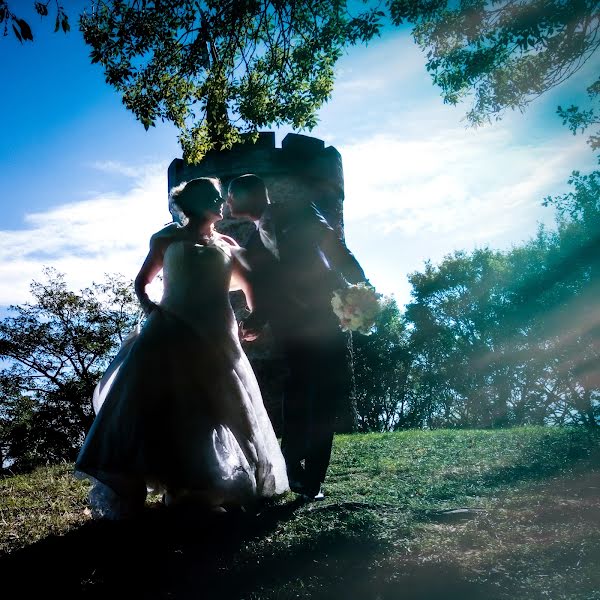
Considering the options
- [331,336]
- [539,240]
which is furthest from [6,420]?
[539,240]

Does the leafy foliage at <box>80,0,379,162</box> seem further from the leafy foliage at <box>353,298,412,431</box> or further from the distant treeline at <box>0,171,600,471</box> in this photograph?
the leafy foliage at <box>353,298,412,431</box>

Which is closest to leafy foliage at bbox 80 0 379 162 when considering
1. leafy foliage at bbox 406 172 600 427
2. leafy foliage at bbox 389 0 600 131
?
leafy foliage at bbox 389 0 600 131

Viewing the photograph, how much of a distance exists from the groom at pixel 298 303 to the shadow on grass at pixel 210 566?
967mm

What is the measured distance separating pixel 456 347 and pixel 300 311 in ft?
80.6

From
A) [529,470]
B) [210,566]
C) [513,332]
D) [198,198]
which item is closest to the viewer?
[210,566]

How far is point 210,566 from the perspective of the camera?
100 inches

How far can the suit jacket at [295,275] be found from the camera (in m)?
4.02

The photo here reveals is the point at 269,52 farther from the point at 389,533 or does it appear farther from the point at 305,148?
the point at 389,533

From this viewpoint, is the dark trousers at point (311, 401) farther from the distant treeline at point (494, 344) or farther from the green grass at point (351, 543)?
the distant treeline at point (494, 344)

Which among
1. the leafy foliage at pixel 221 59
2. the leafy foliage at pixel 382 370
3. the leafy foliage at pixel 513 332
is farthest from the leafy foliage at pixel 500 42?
the leafy foliage at pixel 382 370

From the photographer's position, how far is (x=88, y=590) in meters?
2.36

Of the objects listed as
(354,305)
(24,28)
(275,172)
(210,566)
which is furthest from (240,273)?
(275,172)

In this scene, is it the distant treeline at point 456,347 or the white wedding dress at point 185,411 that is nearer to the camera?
the white wedding dress at point 185,411

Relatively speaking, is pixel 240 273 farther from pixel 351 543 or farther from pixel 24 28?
pixel 24 28
